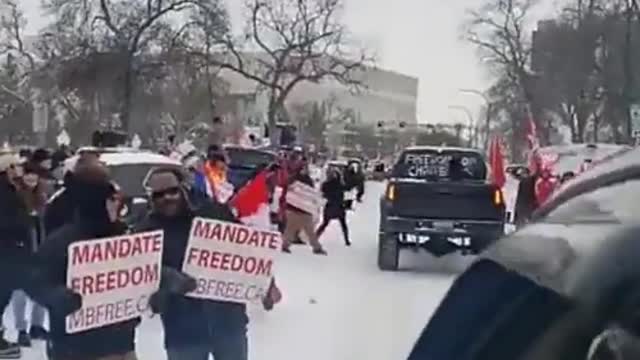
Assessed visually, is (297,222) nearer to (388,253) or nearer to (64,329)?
(388,253)

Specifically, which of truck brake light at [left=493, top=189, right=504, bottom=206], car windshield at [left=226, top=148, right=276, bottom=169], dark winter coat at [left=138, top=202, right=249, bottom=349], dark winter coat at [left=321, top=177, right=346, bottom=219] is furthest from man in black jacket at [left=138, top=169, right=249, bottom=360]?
car windshield at [left=226, top=148, right=276, bottom=169]

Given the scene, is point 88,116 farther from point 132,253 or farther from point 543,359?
point 543,359

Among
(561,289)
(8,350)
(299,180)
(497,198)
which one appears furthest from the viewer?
(299,180)

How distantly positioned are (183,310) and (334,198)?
59.2 feet

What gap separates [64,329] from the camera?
6.76 metres

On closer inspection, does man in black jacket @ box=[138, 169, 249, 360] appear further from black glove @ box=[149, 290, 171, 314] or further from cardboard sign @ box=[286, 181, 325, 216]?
cardboard sign @ box=[286, 181, 325, 216]

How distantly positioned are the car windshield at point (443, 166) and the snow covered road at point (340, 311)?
131cm

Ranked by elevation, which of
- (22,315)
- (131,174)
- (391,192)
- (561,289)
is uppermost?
(561,289)

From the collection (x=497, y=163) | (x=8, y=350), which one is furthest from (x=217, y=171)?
(x=497, y=163)

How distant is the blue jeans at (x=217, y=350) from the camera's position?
727cm

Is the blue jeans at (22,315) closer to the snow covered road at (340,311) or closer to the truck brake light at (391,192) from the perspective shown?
the snow covered road at (340,311)

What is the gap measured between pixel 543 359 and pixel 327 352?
10.1 metres

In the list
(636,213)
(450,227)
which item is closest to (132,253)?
(636,213)

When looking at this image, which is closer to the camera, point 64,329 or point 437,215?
point 64,329
